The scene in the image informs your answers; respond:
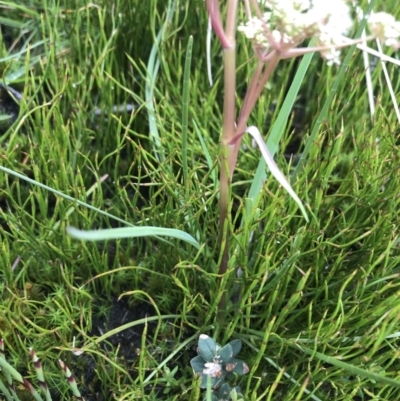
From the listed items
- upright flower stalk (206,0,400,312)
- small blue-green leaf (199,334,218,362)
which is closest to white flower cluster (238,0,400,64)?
upright flower stalk (206,0,400,312)

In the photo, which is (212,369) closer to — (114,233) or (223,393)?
(223,393)

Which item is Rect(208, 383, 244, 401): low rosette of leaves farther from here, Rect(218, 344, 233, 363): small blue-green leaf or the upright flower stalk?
the upright flower stalk

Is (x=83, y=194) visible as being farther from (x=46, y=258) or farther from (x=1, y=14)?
(x=1, y=14)

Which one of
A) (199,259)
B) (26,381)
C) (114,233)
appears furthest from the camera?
(199,259)

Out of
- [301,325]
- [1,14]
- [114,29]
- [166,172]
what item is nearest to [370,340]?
[301,325]

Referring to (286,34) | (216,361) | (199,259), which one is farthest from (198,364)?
(286,34)
